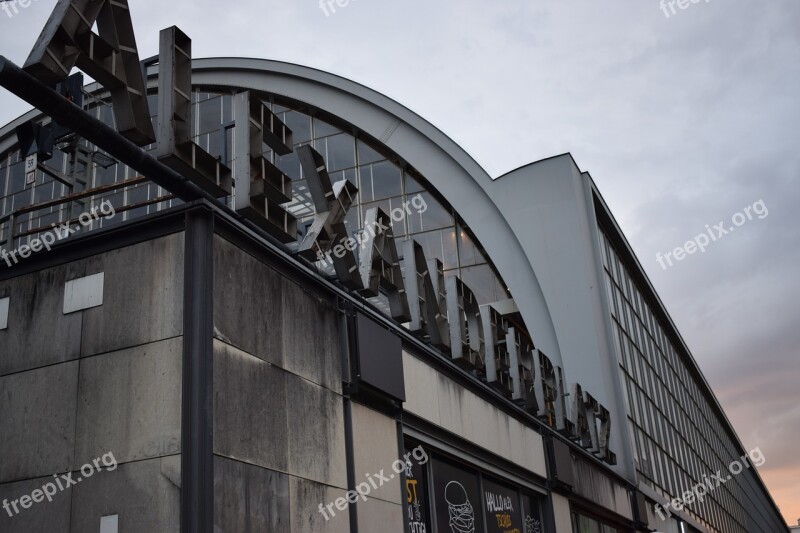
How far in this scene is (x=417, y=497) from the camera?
1457cm

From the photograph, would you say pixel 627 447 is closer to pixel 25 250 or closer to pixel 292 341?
pixel 292 341

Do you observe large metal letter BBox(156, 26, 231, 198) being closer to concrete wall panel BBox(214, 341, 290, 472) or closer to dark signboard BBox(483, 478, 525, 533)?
concrete wall panel BBox(214, 341, 290, 472)

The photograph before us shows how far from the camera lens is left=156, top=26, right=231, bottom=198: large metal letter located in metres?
10.4

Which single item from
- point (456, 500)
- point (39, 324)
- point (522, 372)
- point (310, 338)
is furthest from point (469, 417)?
point (39, 324)

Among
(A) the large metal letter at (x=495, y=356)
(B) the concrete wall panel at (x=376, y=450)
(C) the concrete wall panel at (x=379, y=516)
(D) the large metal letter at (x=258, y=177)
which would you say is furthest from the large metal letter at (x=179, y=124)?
(A) the large metal letter at (x=495, y=356)

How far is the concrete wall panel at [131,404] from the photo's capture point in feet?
31.8

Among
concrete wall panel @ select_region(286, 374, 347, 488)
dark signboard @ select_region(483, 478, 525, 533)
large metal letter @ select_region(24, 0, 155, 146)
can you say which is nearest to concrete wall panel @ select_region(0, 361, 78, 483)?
concrete wall panel @ select_region(286, 374, 347, 488)

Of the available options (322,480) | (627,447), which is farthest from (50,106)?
(627,447)

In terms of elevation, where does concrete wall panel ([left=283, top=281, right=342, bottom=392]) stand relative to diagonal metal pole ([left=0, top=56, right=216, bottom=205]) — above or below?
below

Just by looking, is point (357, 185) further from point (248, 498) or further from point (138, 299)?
point (248, 498)

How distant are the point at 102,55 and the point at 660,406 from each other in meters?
33.8

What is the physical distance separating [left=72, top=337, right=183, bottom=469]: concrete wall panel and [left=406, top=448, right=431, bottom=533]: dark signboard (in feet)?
17.0

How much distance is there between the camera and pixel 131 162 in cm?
1037

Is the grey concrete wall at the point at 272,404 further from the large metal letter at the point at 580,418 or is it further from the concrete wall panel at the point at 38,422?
the large metal letter at the point at 580,418
